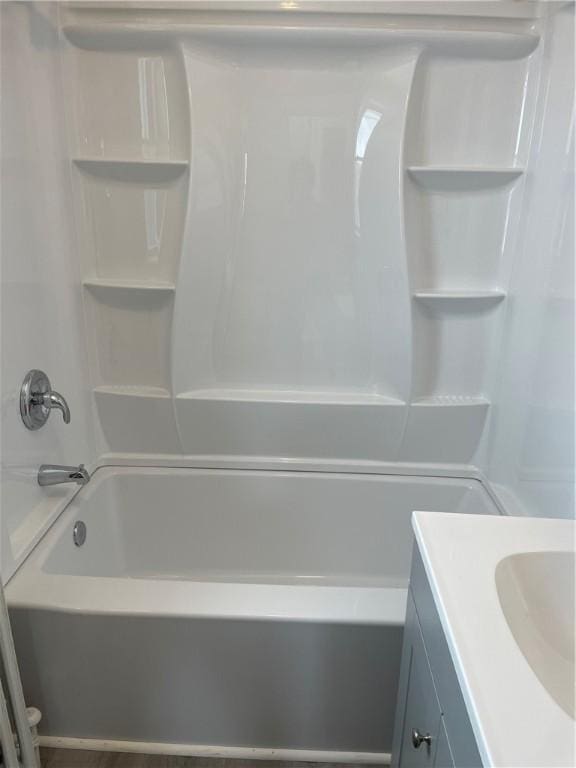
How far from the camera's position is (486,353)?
6.43 feet

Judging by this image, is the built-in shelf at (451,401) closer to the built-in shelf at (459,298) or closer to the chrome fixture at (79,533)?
the built-in shelf at (459,298)

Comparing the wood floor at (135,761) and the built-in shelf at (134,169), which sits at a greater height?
the built-in shelf at (134,169)

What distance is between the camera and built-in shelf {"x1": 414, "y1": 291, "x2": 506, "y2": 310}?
186 cm

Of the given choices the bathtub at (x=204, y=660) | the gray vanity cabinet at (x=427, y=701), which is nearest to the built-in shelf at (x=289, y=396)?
the bathtub at (x=204, y=660)

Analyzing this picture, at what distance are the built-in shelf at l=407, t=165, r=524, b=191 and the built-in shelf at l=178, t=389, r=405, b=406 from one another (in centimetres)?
70

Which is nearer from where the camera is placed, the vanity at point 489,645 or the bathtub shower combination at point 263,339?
the vanity at point 489,645

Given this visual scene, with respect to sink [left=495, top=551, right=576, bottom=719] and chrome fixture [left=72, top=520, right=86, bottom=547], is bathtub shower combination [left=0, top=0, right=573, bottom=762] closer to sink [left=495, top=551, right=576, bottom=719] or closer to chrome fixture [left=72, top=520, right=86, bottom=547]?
chrome fixture [left=72, top=520, right=86, bottom=547]

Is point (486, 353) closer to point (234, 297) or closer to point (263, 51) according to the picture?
point (234, 297)

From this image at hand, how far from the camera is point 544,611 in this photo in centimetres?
90

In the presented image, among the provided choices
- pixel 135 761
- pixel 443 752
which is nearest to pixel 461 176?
pixel 443 752

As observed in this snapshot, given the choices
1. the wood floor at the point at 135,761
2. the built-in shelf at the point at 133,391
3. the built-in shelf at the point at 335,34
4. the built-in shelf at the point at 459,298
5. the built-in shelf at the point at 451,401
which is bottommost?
the wood floor at the point at 135,761

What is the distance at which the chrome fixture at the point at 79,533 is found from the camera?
170cm

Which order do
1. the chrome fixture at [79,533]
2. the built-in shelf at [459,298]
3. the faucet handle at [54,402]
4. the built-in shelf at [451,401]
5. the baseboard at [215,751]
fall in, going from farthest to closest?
the built-in shelf at [451,401]
the built-in shelf at [459,298]
the chrome fixture at [79,533]
the faucet handle at [54,402]
the baseboard at [215,751]

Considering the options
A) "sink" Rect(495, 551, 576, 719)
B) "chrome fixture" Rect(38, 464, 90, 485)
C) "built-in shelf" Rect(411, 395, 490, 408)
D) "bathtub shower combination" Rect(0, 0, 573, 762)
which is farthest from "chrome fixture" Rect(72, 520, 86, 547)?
"sink" Rect(495, 551, 576, 719)
